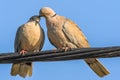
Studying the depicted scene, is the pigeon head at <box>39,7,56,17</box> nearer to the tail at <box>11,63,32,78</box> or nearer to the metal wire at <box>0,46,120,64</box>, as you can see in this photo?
the tail at <box>11,63,32,78</box>

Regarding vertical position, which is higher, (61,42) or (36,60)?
(61,42)

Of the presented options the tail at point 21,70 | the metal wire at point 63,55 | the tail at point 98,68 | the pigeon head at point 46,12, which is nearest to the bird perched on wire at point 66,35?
the tail at point 98,68

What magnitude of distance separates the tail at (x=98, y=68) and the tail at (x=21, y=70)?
1.10m

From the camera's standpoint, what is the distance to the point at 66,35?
9.34 meters

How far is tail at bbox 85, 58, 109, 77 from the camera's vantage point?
28.7 feet

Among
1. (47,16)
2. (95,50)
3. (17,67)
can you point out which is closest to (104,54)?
(95,50)

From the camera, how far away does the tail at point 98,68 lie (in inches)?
345

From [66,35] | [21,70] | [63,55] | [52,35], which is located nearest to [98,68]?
[66,35]

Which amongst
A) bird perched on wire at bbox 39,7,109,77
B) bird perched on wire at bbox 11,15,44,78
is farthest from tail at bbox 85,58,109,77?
bird perched on wire at bbox 11,15,44,78

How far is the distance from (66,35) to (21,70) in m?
1.10

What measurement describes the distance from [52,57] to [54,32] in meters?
2.99

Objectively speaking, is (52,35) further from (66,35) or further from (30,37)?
(30,37)

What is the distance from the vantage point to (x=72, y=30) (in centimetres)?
949

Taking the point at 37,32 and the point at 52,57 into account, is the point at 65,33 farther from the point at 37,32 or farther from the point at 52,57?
the point at 52,57
